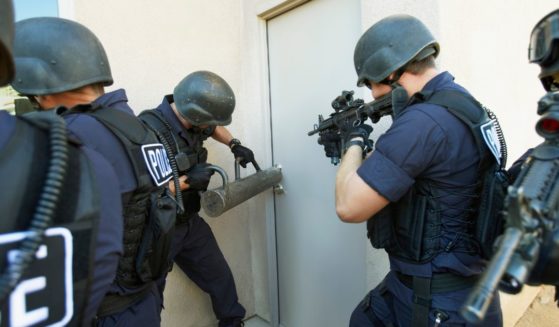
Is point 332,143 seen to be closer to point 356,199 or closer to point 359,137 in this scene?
point 359,137

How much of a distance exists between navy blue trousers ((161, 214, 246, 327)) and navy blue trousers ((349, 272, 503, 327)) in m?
1.07

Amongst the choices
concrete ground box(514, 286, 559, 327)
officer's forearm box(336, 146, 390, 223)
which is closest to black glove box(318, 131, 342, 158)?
officer's forearm box(336, 146, 390, 223)

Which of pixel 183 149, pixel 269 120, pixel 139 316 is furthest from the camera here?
pixel 269 120

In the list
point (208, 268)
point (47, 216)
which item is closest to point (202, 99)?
point (208, 268)

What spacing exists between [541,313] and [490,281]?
9.24ft

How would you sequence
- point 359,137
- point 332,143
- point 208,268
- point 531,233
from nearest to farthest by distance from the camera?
point 531,233 → point 359,137 → point 332,143 → point 208,268

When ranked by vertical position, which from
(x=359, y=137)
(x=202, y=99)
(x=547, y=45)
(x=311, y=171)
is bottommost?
(x=311, y=171)

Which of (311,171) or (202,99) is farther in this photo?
(311,171)

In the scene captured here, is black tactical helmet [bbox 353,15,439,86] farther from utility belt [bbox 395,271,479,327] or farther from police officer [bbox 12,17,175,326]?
police officer [bbox 12,17,175,326]

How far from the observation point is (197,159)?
86.4 inches

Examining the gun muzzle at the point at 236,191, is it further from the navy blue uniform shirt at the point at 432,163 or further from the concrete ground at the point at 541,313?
the concrete ground at the point at 541,313

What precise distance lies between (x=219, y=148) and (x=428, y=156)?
68.5 inches

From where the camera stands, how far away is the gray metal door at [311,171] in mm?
2166

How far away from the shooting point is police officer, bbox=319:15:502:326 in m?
1.18
